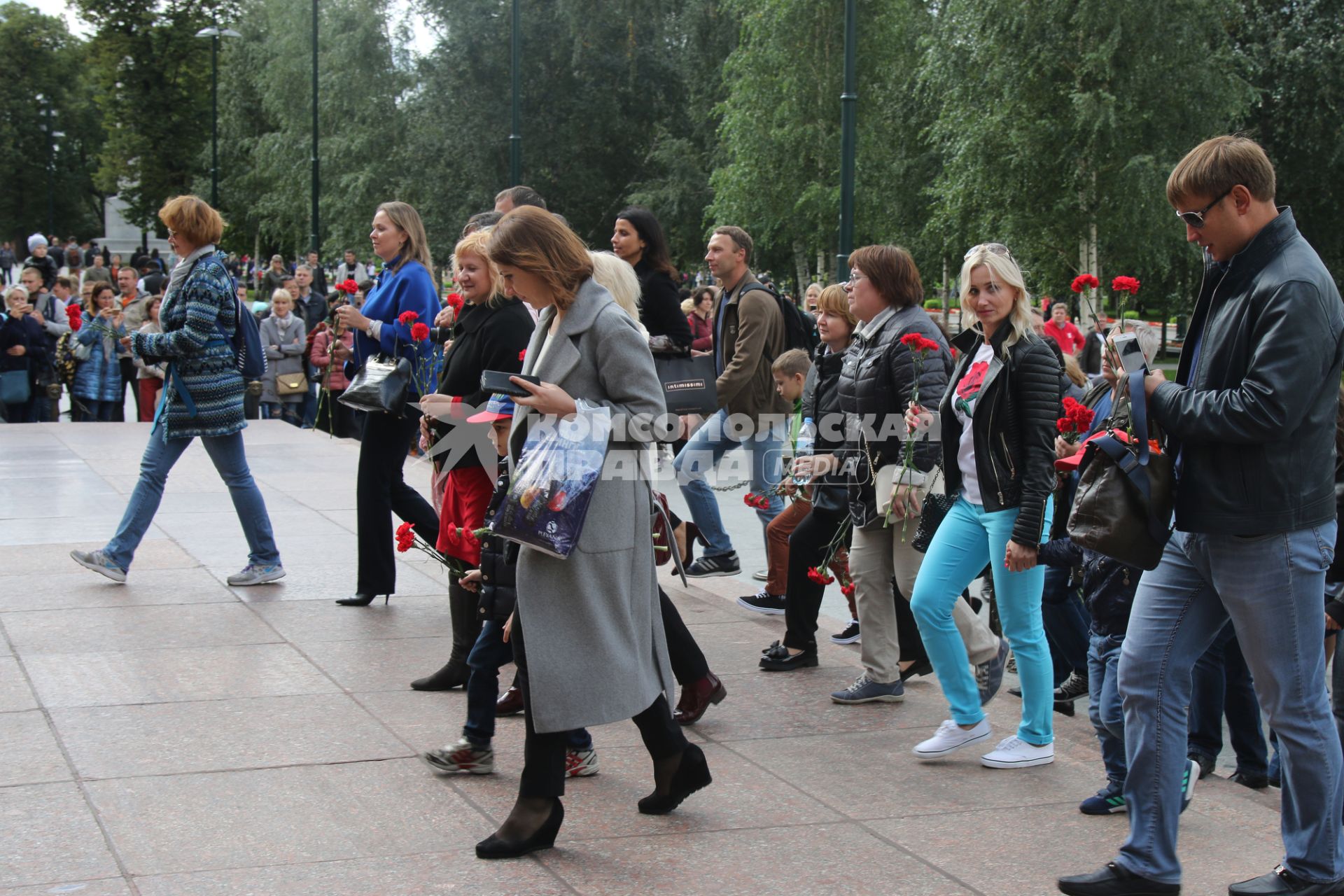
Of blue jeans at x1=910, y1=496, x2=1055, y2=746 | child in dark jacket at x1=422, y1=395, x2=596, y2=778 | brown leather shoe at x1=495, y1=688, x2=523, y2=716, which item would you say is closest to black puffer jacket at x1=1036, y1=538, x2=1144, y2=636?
blue jeans at x1=910, y1=496, x2=1055, y2=746

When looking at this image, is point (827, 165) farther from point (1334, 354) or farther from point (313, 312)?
point (1334, 354)

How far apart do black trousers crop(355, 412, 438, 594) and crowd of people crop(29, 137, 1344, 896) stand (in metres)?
0.02

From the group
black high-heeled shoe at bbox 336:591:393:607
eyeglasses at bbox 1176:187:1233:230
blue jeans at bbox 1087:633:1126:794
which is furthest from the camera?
black high-heeled shoe at bbox 336:591:393:607

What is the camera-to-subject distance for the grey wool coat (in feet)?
13.2

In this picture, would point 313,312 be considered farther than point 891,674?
Yes

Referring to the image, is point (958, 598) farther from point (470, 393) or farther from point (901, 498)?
point (470, 393)

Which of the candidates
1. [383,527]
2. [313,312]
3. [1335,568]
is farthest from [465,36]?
[1335,568]

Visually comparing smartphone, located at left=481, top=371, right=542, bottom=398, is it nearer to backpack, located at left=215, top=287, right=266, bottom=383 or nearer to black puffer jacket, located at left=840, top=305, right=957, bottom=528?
black puffer jacket, located at left=840, top=305, right=957, bottom=528

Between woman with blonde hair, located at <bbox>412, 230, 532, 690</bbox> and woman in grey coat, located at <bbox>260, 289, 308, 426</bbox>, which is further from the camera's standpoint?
woman in grey coat, located at <bbox>260, 289, 308, 426</bbox>

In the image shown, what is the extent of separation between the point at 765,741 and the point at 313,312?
1504 centimetres

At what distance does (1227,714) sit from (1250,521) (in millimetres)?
2121

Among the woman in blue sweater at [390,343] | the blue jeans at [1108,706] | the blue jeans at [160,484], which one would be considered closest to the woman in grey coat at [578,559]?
the blue jeans at [1108,706]

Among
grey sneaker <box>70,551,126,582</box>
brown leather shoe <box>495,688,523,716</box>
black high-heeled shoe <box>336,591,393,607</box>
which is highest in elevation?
grey sneaker <box>70,551,126,582</box>

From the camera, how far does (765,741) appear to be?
17.2ft
